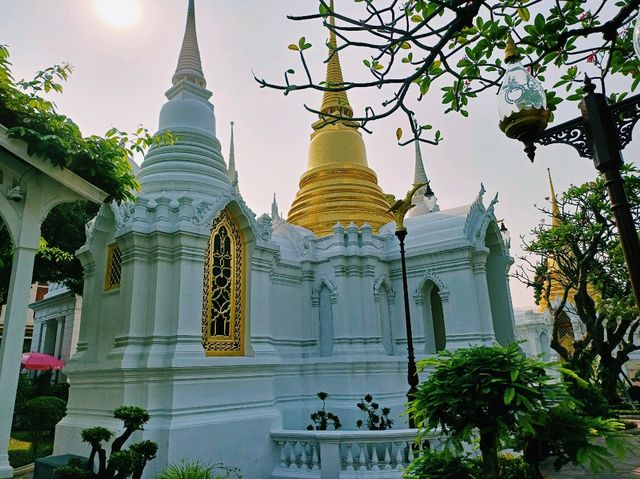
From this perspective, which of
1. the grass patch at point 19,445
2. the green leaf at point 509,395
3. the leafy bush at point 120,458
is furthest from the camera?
the grass patch at point 19,445

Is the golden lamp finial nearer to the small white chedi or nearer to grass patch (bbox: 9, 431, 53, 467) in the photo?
the small white chedi

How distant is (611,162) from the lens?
2.73m

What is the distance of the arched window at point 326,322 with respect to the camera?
12.5m

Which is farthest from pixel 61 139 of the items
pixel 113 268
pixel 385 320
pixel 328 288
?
pixel 385 320

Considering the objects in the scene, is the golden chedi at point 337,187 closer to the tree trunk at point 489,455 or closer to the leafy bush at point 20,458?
the leafy bush at point 20,458

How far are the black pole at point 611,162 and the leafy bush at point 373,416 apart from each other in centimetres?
790

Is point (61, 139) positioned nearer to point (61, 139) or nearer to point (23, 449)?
point (61, 139)

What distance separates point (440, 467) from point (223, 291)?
5.73 m

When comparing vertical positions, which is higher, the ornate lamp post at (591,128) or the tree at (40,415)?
the ornate lamp post at (591,128)

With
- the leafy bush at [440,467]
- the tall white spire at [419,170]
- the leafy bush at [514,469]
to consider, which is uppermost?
the tall white spire at [419,170]

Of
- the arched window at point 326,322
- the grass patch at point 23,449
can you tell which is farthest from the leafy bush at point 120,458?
the grass patch at point 23,449

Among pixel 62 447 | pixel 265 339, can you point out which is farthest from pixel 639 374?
pixel 62 447

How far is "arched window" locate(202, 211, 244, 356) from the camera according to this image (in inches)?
355

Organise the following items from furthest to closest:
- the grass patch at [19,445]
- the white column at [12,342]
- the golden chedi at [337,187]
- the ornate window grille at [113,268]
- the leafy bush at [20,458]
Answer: the golden chedi at [337,187] < the grass patch at [19,445] < the leafy bush at [20,458] < the ornate window grille at [113,268] < the white column at [12,342]
